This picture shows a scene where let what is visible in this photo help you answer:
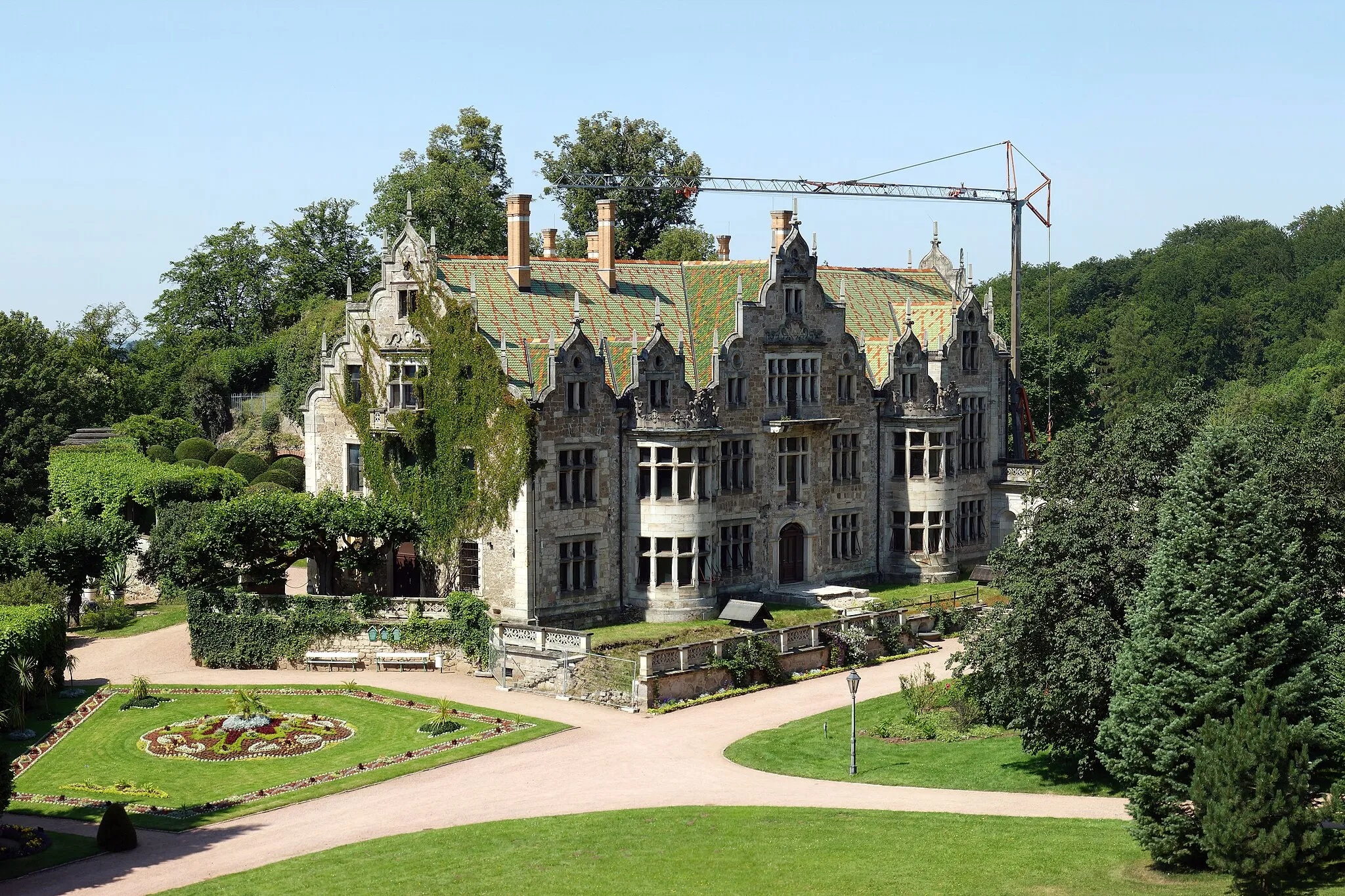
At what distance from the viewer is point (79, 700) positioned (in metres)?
53.4

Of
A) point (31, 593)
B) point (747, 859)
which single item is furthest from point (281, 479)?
point (747, 859)

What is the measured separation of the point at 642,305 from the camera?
66500 mm

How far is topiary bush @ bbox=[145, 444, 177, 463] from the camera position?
89562 millimetres

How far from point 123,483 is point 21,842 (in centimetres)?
3681

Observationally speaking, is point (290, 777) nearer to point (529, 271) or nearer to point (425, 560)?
point (425, 560)

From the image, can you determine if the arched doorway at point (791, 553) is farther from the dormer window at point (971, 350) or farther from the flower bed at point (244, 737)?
the flower bed at point (244, 737)

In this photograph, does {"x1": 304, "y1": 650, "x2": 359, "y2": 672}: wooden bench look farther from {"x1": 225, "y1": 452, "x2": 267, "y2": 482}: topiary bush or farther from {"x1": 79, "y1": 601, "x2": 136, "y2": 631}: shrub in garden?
{"x1": 225, "y1": 452, "x2": 267, "y2": 482}: topiary bush

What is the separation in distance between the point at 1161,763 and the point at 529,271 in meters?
35.5

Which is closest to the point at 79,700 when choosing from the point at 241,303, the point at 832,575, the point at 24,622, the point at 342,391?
the point at 24,622

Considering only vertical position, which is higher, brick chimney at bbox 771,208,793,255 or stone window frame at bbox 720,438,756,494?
brick chimney at bbox 771,208,793,255

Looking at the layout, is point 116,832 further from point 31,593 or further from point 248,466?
point 248,466

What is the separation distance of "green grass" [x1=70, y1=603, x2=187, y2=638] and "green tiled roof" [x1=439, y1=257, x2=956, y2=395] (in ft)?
58.1

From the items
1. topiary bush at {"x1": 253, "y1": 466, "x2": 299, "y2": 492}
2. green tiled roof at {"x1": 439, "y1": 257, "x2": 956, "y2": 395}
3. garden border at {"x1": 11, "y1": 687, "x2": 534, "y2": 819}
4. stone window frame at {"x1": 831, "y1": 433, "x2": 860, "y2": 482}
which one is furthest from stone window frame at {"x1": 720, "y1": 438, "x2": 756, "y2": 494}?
topiary bush at {"x1": 253, "y1": 466, "x2": 299, "y2": 492}

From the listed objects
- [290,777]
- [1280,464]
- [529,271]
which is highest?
[529,271]
